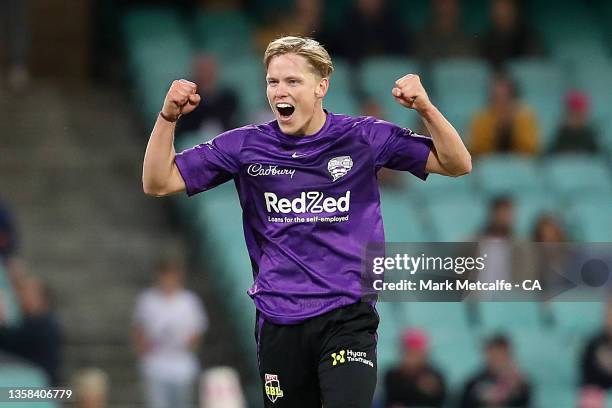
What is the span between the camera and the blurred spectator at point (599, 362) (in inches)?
378

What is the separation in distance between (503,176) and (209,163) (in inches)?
239

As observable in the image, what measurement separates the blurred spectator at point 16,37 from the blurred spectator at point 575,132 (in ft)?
15.0

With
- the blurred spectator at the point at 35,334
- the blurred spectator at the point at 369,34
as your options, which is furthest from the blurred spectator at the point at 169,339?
the blurred spectator at the point at 369,34

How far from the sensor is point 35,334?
8805mm

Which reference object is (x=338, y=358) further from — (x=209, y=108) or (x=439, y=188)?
(x=439, y=188)

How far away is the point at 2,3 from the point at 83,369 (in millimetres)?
3602

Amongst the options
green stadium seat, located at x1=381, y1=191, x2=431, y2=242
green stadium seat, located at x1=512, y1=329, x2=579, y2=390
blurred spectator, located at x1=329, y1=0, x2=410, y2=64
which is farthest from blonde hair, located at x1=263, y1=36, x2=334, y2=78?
blurred spectator, located at x1=329, y1=0, x2=410, y2=64

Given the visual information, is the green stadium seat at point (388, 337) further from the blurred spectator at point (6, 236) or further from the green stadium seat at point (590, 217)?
the blurred spectator at point (6, 236)

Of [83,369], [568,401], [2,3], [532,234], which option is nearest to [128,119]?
[2,3]

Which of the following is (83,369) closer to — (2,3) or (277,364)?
(2,3)

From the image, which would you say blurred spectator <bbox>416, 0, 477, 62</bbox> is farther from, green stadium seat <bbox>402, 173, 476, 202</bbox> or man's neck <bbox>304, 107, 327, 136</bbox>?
man's neck <bbox>304, 107, 327, 136</bbox>

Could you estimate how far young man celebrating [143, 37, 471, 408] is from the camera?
5074 mm

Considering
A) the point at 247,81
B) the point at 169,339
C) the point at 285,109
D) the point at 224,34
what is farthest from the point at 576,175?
the point at 285,109

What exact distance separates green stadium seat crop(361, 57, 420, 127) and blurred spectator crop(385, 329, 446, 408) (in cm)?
268
